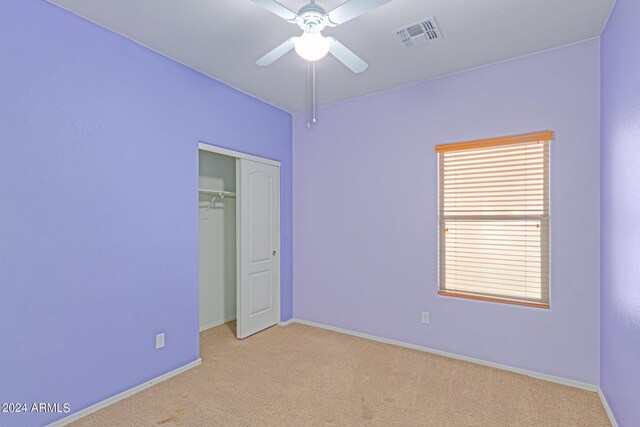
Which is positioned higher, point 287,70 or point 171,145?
point 287,70

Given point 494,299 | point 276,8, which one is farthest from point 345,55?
point 494,299

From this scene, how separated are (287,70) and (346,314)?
9.02ft

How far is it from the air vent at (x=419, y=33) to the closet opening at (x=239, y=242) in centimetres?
197

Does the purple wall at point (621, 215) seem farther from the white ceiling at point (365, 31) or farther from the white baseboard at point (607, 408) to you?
the white ceiling at point (365, 31)

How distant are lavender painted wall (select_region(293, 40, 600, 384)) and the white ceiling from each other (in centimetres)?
30

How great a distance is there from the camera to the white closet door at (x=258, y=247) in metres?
3.70

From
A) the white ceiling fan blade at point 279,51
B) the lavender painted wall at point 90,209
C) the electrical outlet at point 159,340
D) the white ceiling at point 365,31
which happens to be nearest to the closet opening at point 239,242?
the lavender painted wall at point 90,209

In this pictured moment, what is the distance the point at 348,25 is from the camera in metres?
2.37

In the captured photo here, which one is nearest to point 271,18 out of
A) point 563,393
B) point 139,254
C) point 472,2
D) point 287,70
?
point 287,70

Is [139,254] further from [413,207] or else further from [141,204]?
[413,207]

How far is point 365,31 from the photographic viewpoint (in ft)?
8.04

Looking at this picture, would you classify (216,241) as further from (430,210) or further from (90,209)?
(430,210)

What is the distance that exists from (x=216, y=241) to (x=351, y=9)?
3.20 metres

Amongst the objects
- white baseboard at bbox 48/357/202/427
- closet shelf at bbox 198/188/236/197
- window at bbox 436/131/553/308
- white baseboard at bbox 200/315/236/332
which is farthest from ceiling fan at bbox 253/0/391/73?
white baseboard at bbox 200/315/236/332
